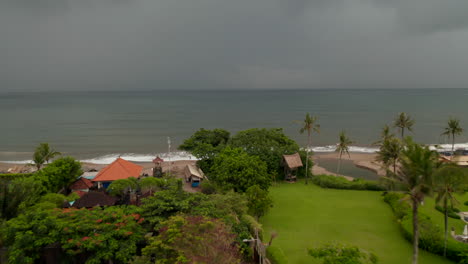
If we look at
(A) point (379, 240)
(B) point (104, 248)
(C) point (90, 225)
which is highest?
(C) point (90, 225)

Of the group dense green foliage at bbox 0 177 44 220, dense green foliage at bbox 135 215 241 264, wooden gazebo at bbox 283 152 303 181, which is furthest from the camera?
wooden gazebo at bbox 283 152 303 181

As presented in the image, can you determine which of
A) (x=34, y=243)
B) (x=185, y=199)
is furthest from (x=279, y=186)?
(x=34, y=243)

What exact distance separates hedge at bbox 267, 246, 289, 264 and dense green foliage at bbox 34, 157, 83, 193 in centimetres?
2022

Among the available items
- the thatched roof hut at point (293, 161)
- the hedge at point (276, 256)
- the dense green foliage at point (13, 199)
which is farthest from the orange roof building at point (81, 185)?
the thatched roof hut at point (293, 161)

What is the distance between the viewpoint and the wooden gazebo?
33084 millimetres

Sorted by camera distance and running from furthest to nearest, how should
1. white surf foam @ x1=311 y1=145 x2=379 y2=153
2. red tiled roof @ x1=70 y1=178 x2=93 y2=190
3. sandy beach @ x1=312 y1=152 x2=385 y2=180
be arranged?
white surf foam @ x1=311 y1=145 x2=379 y2=153 → sandy beach @ x1=312 y1=152 x2=385 y2=180 → red tiled roof @ x1=70 y1=178 x2=93 y2=190

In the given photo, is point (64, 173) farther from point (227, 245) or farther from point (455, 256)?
point (455, 256)

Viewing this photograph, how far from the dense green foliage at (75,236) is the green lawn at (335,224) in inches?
357

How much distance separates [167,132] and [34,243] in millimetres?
59599

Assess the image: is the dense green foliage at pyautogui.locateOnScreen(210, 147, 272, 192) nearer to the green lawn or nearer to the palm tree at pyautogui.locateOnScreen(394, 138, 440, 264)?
the green lawn

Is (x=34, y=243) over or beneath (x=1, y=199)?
beneath

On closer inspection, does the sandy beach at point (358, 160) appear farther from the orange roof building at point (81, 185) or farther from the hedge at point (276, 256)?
the orange roof building at point (81, 185)

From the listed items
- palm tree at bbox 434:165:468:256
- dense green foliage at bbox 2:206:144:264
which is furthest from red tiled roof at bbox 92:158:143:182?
palm tree at bbox 434:165:468:256

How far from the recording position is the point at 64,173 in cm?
2731
